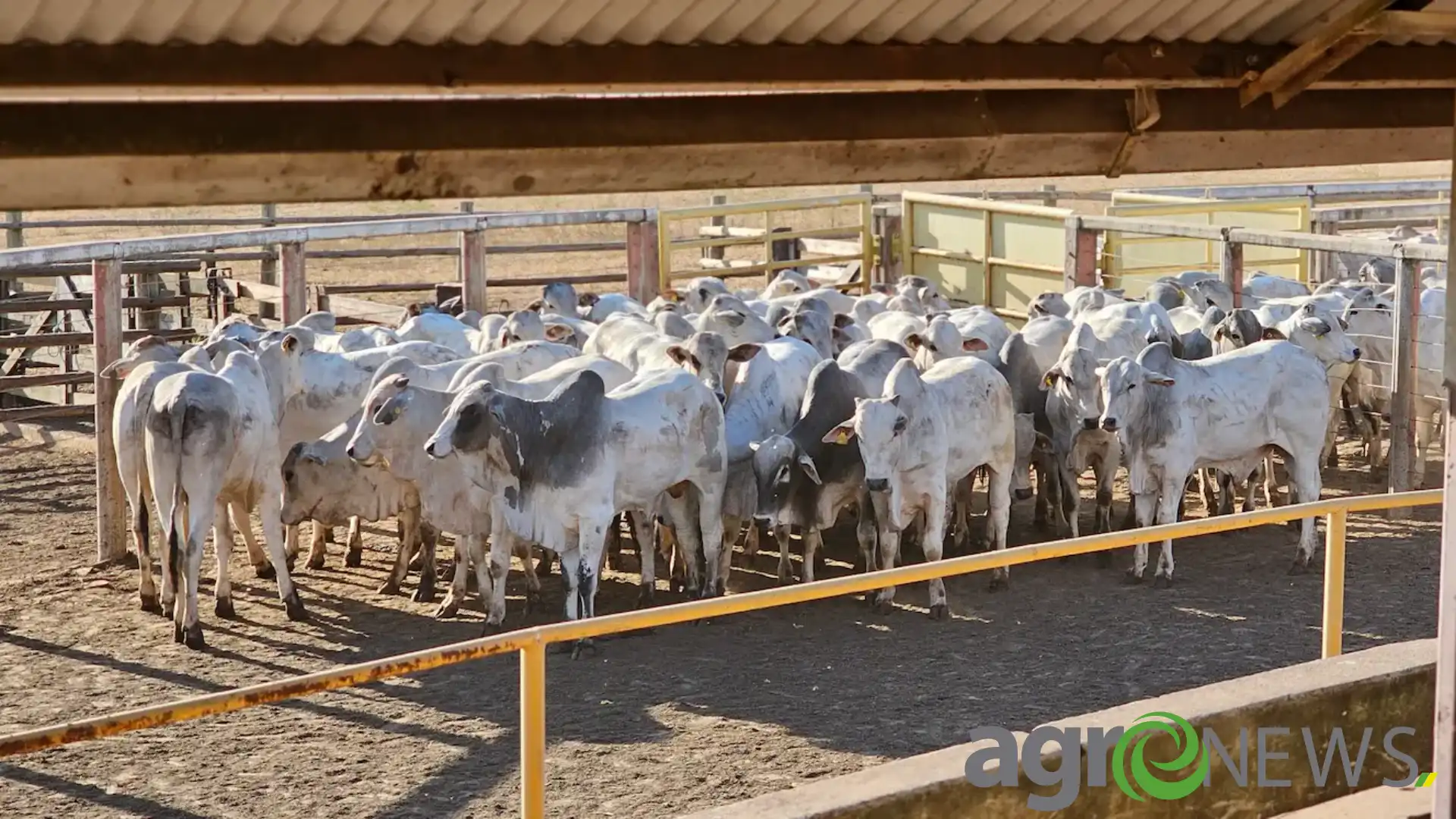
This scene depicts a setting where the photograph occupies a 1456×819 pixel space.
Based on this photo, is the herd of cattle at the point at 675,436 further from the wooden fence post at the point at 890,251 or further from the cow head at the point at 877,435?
the wooden fence post at the point at 890,251

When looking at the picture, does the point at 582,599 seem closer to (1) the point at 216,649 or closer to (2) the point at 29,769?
(1) the point at 216,649

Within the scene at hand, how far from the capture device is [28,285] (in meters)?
24.2

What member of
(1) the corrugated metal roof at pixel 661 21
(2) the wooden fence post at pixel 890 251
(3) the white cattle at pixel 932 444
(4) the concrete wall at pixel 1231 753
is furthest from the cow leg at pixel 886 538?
(2) the wooden fence post at pixel 890 251

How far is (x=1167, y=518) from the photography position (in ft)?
36.2

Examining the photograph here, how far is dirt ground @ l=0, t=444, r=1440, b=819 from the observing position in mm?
7496

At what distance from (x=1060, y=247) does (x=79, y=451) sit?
9349mm

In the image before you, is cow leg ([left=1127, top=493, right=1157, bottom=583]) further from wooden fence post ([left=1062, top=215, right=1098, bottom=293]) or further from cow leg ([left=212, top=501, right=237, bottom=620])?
wooden fence post ([left=1062, top=215, right=1098, bottom=293])

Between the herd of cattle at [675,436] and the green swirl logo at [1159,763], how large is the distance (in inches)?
177

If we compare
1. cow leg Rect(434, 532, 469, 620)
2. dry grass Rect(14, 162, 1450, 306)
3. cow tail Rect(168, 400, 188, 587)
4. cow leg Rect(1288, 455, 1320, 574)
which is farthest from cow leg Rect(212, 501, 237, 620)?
dry grass Rect(14, 162, 1450, 306)

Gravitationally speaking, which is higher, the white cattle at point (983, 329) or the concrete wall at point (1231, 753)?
the white cattle at point (983, 329)

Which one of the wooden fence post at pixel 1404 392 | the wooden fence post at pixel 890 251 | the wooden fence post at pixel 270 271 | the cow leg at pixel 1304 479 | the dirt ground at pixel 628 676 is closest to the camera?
the dirt ground at pixel 628 676

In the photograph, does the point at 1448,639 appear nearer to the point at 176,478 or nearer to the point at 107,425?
the point at 176,478

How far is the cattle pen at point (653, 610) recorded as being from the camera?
429 centimetres

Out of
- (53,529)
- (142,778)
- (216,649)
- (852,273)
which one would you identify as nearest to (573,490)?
(216,649)
